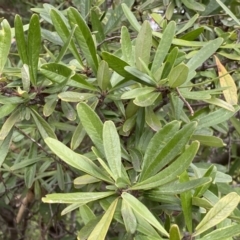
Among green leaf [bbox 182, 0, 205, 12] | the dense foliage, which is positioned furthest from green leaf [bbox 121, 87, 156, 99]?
green leaf [bbox 182, 0, 205, 12]

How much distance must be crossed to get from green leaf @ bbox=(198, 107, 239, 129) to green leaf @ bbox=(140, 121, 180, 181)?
0.43 ft

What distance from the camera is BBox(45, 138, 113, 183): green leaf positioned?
1.43 feet

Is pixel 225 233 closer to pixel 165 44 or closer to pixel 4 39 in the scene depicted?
pixel 165 44

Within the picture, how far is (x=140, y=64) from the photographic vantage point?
1.69 ft

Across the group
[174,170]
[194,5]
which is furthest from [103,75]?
[194,5]

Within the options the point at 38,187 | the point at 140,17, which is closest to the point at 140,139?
the point at 140,17

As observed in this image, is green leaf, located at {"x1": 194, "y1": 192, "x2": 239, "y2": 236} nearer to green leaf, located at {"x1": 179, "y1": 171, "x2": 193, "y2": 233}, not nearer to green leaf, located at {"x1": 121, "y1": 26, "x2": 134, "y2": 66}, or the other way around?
green leaf, located at {"x1": 179, "y1": 171, "x2": 193, "y2": 233}

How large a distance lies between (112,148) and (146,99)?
80 mm

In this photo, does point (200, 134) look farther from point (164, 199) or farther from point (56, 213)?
point (56, 213)

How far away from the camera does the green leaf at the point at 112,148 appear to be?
1.50 ft

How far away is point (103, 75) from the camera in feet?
1.69

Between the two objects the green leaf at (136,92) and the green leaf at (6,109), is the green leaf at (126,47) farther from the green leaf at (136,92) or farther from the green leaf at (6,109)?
the green leaf at (6,109)

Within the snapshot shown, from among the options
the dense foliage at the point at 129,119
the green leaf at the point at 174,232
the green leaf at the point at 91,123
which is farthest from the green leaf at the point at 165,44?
the green leaf at the point at 174,232

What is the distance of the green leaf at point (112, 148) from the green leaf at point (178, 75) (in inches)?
3.6
